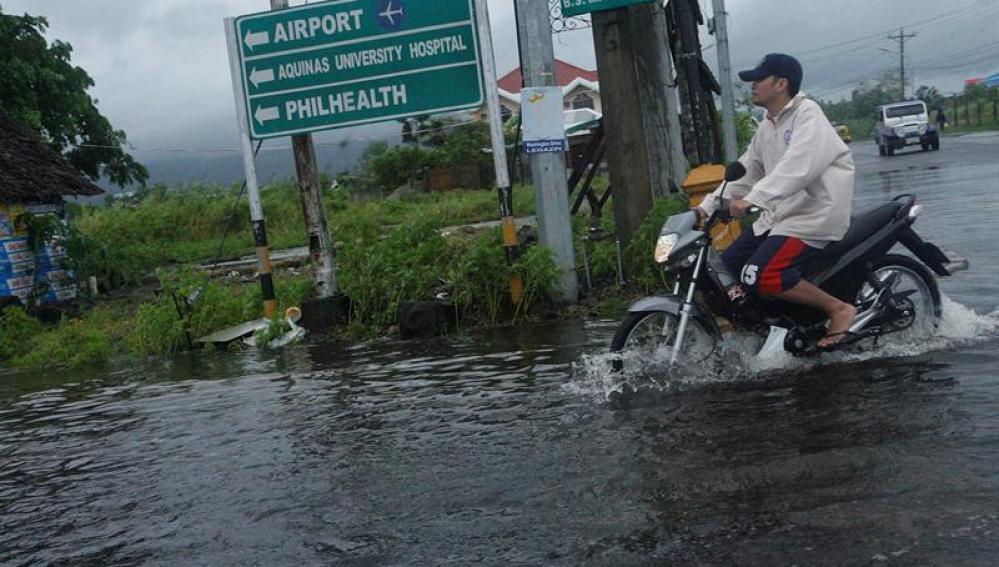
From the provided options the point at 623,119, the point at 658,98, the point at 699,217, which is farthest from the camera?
the point at 658,98

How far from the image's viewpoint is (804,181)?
641cm

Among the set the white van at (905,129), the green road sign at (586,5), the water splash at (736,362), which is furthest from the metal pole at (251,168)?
the white van at (905,129)

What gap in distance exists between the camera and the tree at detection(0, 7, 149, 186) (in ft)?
94.6

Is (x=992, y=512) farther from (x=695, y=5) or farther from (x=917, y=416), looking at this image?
(x=695, y=5)

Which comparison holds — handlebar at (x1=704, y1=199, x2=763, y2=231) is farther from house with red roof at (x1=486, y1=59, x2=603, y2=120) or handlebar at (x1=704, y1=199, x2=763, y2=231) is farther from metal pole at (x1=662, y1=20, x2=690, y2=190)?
house with red roof at (x1=486, y1=59, x2=603, y2=120)

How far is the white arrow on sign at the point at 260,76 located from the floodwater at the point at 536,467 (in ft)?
14.0

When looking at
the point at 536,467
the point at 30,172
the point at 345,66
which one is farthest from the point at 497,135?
the point at 30,172

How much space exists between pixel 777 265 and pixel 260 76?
23.8 feet

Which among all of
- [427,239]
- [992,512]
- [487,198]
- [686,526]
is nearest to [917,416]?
[992,512]

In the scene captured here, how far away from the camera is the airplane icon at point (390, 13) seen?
11781mm

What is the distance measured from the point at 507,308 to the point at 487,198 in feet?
65.5

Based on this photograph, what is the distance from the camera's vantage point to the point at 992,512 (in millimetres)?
4121

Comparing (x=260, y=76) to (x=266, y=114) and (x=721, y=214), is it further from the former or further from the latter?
(x=721, y=214)

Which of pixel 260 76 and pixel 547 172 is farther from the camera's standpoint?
pixel 260 76
